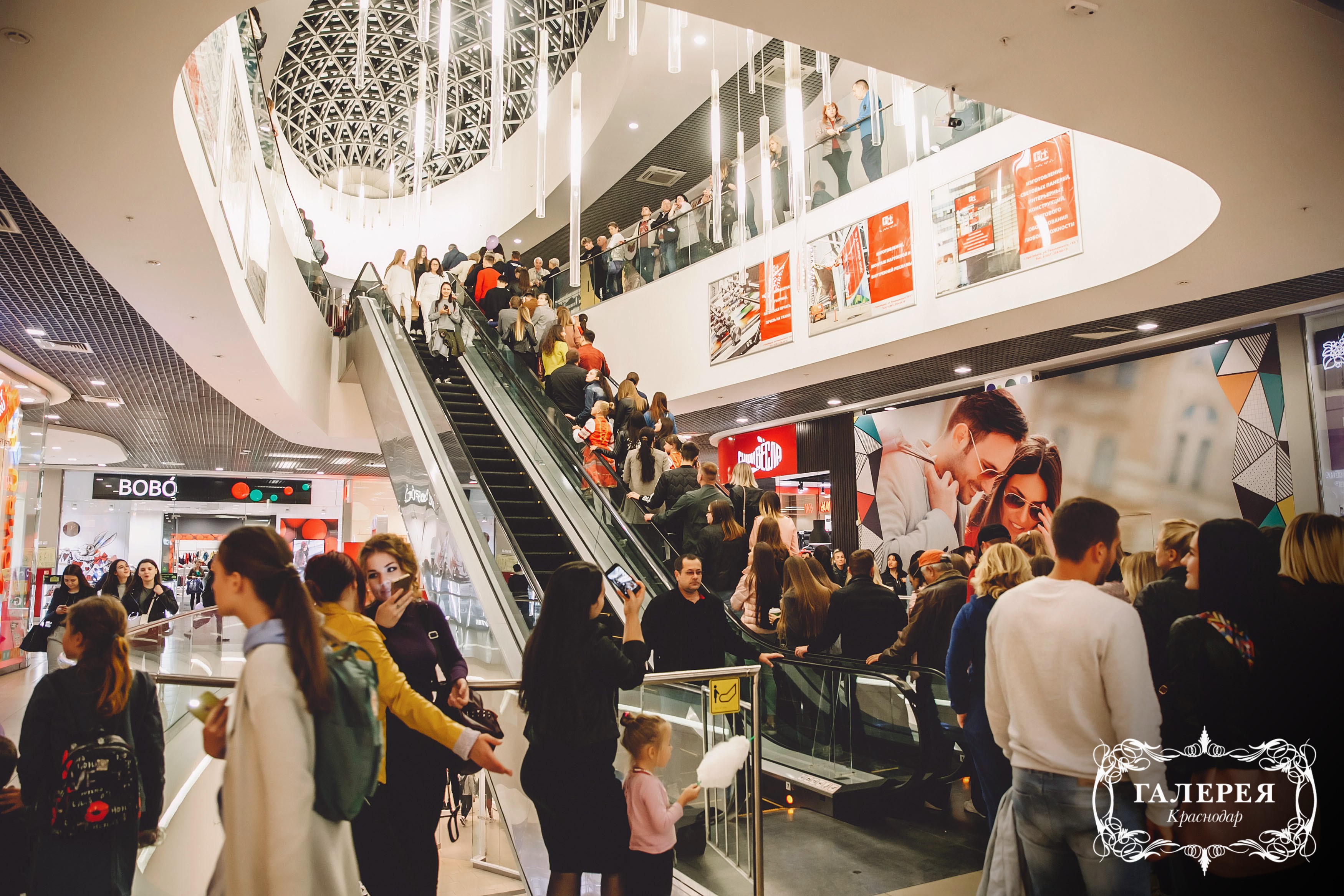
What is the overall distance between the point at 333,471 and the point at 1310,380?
21.7 meters

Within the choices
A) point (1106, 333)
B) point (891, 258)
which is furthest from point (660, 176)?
point (1106, 333)

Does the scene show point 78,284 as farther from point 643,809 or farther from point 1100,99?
point 1100,99

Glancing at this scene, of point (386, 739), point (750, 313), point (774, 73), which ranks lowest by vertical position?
point (386, 739)

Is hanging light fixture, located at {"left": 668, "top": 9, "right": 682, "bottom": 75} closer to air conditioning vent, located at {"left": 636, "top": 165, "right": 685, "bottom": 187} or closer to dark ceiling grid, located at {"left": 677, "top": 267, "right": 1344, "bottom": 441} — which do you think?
dark ceiling grid, located at {"left": 677, "top": 267, "right": 1344, "bottom": 441}

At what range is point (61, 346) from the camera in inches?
366

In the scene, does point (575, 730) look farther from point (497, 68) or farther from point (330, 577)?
point (497, 68)

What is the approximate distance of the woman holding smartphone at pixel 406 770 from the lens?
105 inches

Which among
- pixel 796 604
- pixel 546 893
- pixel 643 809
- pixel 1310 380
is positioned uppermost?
pixel 1310 380

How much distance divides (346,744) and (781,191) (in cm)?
979

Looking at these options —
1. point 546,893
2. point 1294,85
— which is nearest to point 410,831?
point 546,893

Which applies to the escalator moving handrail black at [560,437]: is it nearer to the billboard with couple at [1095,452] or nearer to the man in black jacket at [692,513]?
the man in black jacket at [692,513]

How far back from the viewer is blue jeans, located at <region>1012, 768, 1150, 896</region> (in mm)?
2379

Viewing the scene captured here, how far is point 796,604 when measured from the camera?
5754mm

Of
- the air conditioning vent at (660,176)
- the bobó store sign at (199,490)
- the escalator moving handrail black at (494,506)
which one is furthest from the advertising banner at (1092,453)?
the bobó store sign at (199,490)
